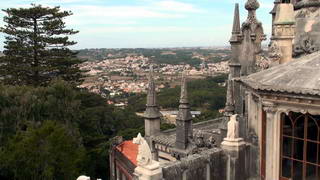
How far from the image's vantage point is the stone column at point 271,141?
8.12m

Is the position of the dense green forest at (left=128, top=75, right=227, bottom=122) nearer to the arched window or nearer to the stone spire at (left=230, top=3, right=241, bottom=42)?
the stone spire at (left=230, top=3, right=241, bottom=42)

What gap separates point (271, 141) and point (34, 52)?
27854 millimetres

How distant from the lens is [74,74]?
108ft

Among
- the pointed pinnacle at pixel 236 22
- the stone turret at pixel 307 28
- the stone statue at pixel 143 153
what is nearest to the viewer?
the stone statue at pixel 143 153

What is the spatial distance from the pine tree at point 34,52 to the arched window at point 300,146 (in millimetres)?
26199

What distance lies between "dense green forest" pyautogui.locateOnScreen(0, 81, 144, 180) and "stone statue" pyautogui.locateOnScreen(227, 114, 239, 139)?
44.4 feet

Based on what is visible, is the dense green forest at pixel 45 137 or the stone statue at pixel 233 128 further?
the dense green forest at pixel 45 137

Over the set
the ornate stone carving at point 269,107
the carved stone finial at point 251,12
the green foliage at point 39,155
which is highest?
the carved stone finial at point 251,12

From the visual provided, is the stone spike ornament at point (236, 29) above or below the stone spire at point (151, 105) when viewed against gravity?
above

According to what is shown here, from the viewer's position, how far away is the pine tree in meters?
31.2

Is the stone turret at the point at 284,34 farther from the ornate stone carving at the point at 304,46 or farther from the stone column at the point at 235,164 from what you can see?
the stone column at the point at 235,164

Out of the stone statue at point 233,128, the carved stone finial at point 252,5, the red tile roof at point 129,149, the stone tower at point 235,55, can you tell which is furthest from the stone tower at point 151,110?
the stone statue at point 233,128

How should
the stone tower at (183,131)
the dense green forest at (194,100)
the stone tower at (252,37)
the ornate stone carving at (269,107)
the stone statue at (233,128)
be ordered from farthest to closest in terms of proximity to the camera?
the dense green forest at (194,100)
the stone tower at (183,131)
the stone tower at (252,37)
the stone statue at (233,128)
the ornate stone carving at (269,107)

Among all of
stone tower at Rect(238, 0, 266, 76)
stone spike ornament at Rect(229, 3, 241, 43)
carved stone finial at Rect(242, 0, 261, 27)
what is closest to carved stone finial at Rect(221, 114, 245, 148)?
stone tower at Rect(238, 0, 266, 76)
